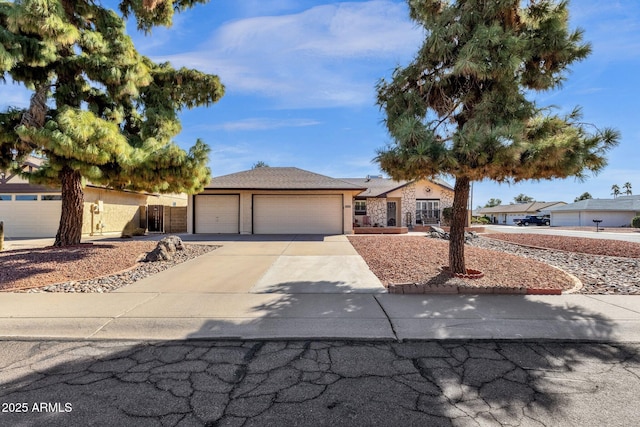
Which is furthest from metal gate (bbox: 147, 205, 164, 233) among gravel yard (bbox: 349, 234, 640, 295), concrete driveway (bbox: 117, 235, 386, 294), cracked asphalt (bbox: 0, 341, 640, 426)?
cracked asphalt (bbox: 0, 341, 640, 426)

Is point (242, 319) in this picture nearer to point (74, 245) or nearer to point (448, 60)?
point (448, 60)

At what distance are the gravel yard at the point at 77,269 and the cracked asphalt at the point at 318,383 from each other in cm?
277

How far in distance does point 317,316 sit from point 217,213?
616 inches

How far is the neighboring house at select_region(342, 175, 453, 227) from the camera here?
23594 millimetres

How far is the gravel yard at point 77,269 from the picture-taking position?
6117 millimetres

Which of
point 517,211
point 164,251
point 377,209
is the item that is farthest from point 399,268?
point 517,211

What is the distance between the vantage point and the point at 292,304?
5176 mm

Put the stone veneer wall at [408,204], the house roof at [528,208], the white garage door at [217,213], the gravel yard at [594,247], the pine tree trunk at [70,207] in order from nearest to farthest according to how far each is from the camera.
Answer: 1. the pine tree trunk at [70,207]
2. the gravel yard at [594,247]
3. the white garage door at [217,213]
4. the stone veneer wall at [408,204]
5. the house roof at [528,208]

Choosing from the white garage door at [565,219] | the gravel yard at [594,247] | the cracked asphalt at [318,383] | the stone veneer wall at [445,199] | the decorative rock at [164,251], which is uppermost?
the stone veneer wall at [445,199]

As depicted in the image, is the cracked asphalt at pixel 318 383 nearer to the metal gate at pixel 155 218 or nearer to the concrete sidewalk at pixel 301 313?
the concrete sidewalk at pixel 301 313

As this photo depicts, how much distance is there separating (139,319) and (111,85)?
812 cm

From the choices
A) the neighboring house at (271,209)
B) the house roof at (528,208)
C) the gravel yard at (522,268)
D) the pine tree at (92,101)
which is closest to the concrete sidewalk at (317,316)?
the gravel yard at (522,268)

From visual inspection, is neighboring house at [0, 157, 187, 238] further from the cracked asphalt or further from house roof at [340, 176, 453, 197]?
house roof at [340, 176, 453, 197]

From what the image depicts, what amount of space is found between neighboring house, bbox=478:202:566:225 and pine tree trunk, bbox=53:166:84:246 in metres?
55.0
